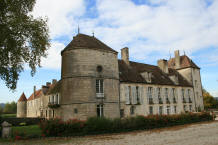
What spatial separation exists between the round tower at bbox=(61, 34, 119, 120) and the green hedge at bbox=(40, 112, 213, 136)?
3905mm

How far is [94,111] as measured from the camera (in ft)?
54.9

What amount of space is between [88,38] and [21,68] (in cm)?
738

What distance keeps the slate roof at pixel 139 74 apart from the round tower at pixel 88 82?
2.77 meters

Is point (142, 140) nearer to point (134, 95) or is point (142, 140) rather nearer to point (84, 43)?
point (84, 43)

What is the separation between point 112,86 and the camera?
18.4 meters

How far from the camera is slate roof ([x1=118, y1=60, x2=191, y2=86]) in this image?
21780mm

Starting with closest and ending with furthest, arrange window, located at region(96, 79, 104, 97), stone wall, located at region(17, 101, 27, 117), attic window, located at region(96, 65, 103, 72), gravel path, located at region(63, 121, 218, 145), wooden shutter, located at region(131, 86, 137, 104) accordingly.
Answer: gravel path, located at region(63, 121, 218, 145)
window, located at region(96, 79, 104, 97)
attic window, located at region(96, 65, 103, 72)
wooden shutter, located at region(131, 86, 137, 104)
stone wall, located at region(17, 101, 27, 117)

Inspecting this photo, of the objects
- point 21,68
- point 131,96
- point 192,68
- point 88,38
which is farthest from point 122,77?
point 192,68

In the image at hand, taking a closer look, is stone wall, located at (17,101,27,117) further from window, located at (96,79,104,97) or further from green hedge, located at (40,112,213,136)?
green hedge, located at (40,112,213,136)

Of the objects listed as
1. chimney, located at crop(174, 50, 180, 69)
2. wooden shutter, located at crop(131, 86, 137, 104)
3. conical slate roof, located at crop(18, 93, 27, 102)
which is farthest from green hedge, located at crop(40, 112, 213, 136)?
conical slate roof, located at crop(18, 93, 27, 102)

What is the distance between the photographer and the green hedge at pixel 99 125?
11.7m

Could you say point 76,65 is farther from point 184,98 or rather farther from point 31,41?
point 184,98

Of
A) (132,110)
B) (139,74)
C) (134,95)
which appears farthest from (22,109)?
(134,95)

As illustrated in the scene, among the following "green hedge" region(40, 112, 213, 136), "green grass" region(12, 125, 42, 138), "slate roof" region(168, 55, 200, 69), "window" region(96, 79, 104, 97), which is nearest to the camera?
"green grass" region(12, 125, 42, 138)
